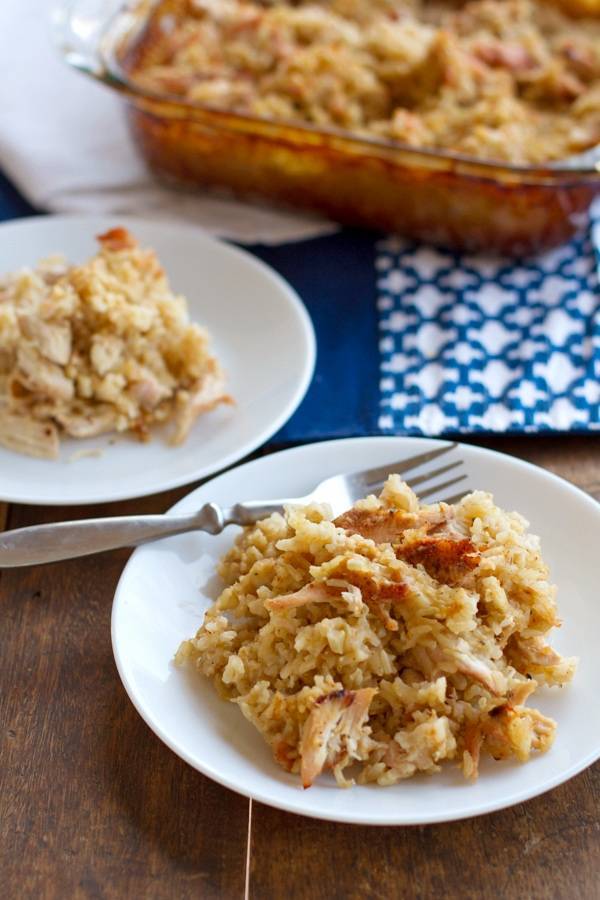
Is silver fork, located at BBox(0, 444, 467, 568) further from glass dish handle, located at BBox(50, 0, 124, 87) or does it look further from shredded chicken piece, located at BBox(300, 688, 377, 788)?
glass dish handle, located at BBox(50, 0, 124, 87)

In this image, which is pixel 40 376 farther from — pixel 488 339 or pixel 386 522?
pixel 488 339

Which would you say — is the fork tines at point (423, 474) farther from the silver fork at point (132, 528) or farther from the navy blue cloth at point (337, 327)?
the navy blue cloth at point (337, 327)

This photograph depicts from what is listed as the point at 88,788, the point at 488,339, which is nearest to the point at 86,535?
the point at 88,788

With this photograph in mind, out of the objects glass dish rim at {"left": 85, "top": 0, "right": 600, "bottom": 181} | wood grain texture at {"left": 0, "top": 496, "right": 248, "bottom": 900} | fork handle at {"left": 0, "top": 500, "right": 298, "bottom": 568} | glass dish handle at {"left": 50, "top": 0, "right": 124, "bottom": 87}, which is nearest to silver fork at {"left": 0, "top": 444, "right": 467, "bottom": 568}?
fork handle at {"left": 0, "top": 500, "right": 298, "bottom": 568}

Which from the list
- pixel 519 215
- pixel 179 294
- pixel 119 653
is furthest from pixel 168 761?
pixel 519 215

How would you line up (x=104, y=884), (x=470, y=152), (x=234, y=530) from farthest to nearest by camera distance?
(x=470, y=152)
(x=234, y=530)
(x=104, y=884)

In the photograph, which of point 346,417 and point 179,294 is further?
point 179,294

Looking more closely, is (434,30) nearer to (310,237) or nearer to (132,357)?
(310,237)
